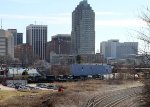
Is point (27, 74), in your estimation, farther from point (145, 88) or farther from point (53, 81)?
point (145, 88)

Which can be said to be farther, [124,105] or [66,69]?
[66,69]

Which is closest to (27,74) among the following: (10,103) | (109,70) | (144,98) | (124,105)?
(109,70)

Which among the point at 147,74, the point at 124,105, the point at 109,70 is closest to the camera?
the point at 147,74

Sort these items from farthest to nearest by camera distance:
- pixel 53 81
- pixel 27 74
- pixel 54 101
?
pixel 27 74
pixel 53 81
pixel 54 101

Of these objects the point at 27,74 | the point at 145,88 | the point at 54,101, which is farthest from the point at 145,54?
the point at 27,74

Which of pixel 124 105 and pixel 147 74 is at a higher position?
pixel 147 74

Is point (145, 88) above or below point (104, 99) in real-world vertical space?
above

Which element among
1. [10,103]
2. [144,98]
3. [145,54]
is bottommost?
[10,103]

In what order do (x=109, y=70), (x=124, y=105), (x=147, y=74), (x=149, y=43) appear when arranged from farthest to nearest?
1. (x=109, y=70)
2. (x=124, y=105)
3. (x=147, y=74)
4. (x=149, y=43)

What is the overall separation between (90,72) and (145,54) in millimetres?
109599

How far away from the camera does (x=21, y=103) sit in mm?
52438

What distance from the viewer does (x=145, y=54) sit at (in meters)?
16.2

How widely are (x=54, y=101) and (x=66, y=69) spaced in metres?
83.6

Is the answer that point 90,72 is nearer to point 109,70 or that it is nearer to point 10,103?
point 109,70
